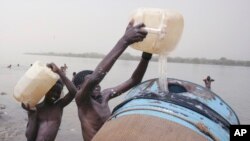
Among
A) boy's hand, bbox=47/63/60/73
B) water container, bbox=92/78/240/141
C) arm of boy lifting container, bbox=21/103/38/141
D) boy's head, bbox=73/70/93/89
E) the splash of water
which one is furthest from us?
arm of boy lifting container, bbox=21/103/38/141

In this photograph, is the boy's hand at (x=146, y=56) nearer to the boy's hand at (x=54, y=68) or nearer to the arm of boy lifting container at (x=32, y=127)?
the boy's hand at (x=54, y=68)

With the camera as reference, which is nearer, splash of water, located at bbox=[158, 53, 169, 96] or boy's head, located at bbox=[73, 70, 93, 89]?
splash of water, located at bbox=[158, 53, 169, 96]

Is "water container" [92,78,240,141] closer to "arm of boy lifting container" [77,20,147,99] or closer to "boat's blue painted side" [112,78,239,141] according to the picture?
"boat's blue painted side" [112,78,239,141]

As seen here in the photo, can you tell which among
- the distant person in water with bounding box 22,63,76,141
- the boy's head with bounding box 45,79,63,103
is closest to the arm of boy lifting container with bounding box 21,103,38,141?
the distant person in water with bounding box 22,63,76,141

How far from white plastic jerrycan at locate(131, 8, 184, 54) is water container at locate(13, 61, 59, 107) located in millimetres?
1275

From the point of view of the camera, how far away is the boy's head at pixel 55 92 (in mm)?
3994

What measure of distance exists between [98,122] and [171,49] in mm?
936

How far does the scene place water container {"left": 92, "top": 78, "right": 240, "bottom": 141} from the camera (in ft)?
6.34

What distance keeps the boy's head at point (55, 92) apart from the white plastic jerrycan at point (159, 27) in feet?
4.59

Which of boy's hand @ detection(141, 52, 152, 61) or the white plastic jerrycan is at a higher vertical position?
the white plastic jerrycan

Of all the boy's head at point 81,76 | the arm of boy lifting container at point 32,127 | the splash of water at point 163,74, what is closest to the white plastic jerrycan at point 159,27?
the splash of water at point 163,74

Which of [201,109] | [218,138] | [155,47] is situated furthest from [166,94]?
[155,47]

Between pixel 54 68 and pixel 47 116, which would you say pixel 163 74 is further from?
pixel 47 116

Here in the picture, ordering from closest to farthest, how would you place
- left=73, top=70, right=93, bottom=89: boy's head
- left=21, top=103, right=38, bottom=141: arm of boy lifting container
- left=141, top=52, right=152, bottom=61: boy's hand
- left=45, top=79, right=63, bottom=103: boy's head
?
left=141, top=52, right=152, bottom=61: boy's hand < left=73, top=70, right=93, bottom=89: boy's head < left=45, top=79, right=63, bottom=103: boy's head < left=21, top=103, right=38, bottom=141: arm of boy lifting container
